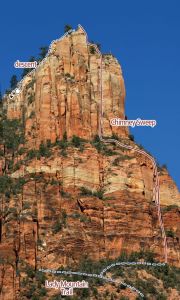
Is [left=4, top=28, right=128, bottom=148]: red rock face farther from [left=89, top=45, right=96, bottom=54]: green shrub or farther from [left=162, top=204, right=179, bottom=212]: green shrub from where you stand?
[left=162, top=204, right=179, bottom=212]: green shrub

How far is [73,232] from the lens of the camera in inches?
5645

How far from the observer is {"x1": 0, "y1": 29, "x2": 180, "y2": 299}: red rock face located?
142 meters

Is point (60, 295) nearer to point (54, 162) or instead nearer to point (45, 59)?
point (54, 162)

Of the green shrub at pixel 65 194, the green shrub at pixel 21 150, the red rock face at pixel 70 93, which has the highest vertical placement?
the red rock face at pixel 70 93

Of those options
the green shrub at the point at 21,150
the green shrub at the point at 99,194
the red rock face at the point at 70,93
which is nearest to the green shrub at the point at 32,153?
the green shrub at the point at 21,150

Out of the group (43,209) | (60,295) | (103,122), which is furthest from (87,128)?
(60,295)

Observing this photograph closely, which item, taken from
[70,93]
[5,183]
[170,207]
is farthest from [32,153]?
[170,207]

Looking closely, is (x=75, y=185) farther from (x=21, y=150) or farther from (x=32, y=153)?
(x=21, y=150)

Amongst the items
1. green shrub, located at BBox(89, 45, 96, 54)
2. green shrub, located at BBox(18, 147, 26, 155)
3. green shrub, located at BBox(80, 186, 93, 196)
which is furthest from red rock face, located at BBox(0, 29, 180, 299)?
green shrub, located at BBox(89, 45, 96, 54)

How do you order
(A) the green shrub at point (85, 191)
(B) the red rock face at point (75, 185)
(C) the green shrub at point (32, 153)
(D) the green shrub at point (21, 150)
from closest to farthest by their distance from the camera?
(B) the red rock face at point (75, 185) → (A) the green shrub at point (85, 191) → (C) the green shrub at point (32, 153) → (D) the green shrub at point (21, 150)

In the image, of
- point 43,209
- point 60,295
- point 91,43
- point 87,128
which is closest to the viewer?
point 60,295

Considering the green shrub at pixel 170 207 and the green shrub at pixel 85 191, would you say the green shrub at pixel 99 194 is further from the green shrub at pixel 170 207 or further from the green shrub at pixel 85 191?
the green shrub at pixel 170 207

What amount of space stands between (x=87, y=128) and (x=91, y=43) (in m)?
16.5

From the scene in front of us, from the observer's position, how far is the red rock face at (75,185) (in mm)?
142125
